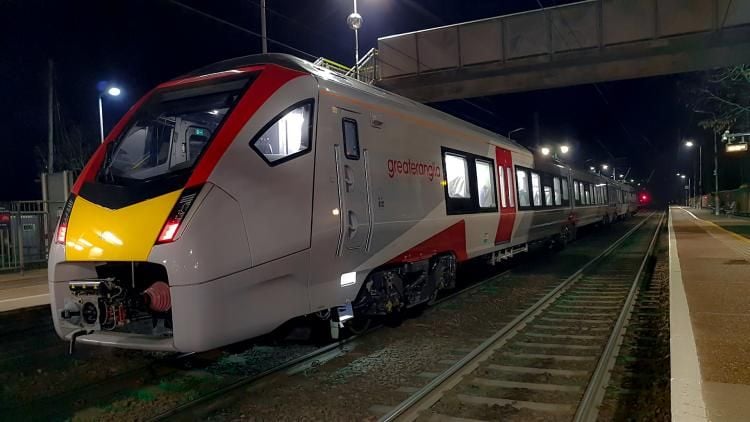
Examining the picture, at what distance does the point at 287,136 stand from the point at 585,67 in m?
14.5

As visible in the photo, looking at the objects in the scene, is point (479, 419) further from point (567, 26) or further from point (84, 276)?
point (567, 26)

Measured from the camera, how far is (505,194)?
1163 centimetres

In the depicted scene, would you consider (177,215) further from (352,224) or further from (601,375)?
(601,375)

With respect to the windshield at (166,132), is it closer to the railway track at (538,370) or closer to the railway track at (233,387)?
the railway track at (233,387)

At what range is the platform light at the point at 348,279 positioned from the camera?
618cm

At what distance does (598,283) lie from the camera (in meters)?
12.2

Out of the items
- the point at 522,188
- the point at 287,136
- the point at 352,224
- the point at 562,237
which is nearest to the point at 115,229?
the point at 287,136

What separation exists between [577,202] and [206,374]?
59.3 ft

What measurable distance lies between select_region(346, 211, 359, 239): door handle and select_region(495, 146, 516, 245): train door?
5.60 meters

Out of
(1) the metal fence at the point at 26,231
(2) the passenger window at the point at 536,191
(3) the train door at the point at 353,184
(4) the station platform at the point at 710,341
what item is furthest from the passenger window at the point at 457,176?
(1) the metal fence at the point at 26,231

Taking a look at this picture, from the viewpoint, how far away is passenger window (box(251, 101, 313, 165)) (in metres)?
5.29

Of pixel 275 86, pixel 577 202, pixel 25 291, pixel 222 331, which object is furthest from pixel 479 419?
pixel 577 202

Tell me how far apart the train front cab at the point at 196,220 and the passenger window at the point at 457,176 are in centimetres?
374

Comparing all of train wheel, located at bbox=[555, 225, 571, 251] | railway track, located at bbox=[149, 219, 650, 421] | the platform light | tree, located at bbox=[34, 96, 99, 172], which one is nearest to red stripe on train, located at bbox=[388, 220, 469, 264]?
the platform light
